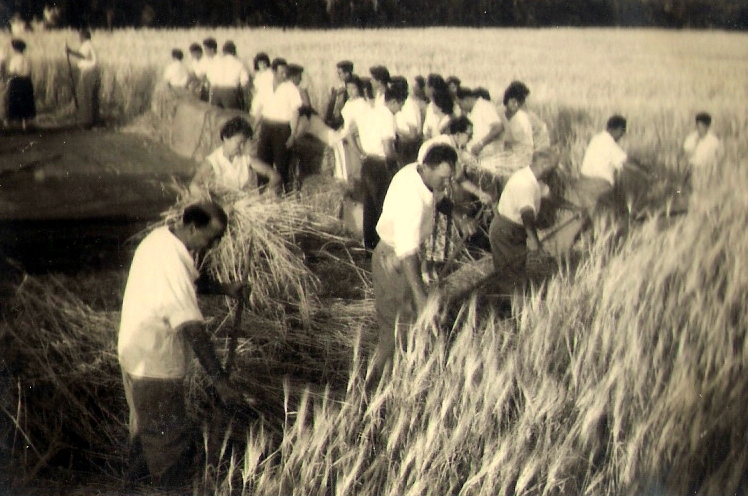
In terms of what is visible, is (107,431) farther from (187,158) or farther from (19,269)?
(187,158)

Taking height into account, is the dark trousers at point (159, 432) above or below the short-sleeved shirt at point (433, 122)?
below

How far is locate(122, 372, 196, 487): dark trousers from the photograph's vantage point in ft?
7.47

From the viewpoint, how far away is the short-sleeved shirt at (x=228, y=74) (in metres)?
2.43

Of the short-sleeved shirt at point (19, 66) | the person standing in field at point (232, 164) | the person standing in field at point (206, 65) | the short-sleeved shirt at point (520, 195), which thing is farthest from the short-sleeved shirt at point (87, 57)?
the short-sleeved shirt at point (520, 195)

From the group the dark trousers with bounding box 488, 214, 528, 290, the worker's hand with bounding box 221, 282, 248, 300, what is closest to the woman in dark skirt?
the worker's hand with bounding box 221, 282, 248, 300

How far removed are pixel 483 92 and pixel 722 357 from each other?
1.21 metres

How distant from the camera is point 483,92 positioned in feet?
8.28

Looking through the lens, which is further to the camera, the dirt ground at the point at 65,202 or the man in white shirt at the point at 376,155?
the man in white shirt at the point at 376,155

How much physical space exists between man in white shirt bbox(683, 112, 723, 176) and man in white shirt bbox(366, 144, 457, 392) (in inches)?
31.9

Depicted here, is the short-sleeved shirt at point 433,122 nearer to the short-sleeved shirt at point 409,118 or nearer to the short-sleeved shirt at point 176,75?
the short-sleeved shirt at point 409,118

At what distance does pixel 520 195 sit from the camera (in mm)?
2545

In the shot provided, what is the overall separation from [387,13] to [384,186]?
543 mm

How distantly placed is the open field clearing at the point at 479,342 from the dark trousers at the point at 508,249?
0.10 meters

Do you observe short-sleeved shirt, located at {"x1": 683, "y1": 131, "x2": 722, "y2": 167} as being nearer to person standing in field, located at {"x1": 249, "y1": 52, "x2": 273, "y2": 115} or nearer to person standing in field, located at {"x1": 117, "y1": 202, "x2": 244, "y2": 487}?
person standing in field, located at {"x1": 249, "y1": 52, "x2": 273, "y2": 115}
